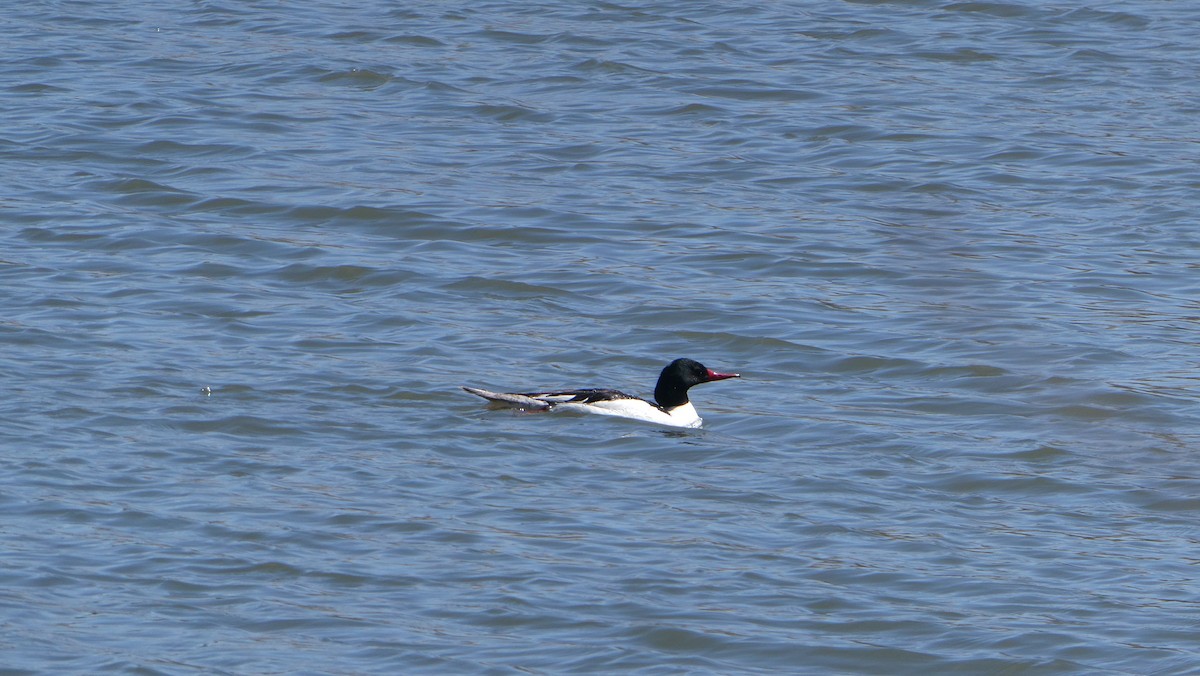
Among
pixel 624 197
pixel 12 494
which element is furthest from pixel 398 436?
pixel 624 197

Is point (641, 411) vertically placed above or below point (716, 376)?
below

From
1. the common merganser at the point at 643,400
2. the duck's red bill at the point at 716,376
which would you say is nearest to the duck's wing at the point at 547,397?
the common merganser at the point at 643,400

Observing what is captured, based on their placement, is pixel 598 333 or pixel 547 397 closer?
pixel 547 397

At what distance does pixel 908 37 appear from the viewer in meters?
21.2

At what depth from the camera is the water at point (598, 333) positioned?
809 centimetres

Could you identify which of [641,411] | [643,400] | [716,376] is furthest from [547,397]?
[716,376]

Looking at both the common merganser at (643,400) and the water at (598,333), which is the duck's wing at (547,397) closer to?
the common merganser at (643,400)

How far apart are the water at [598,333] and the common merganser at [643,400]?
0.64ft

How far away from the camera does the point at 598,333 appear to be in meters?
13.2

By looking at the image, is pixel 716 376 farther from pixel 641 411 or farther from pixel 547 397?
pixel 547 397

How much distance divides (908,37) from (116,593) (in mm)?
14735

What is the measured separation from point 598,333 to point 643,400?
4.02 ft

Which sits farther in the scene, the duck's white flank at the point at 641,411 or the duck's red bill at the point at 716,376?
the duck's red bill at the point at 716,376

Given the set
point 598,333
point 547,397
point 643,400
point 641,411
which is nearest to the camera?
point 547,397
